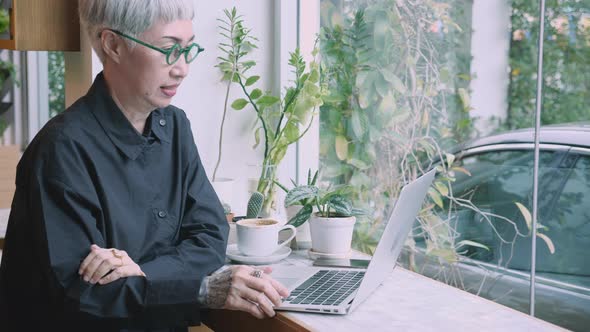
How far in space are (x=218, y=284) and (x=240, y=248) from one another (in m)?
0.44

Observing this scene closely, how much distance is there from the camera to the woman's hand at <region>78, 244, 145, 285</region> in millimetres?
1620

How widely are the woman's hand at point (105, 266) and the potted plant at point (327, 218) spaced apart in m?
0.67

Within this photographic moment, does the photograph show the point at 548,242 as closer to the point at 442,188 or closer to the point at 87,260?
the point at 442,188

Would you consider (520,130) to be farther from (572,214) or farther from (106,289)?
(106,289)

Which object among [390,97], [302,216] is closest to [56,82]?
[390,97]

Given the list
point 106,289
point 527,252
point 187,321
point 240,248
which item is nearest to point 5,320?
point 106,289

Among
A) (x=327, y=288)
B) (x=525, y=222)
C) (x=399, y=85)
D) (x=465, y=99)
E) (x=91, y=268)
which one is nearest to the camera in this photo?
(x=91, y=268)

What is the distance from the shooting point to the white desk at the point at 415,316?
1609mm

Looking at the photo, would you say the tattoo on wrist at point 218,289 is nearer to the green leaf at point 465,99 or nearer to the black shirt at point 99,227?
the black shirt at point 99,227

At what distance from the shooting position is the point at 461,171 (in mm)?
2416

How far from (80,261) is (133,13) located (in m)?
0.59

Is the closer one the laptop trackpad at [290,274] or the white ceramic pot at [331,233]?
the laptop trackpad at [290,274]

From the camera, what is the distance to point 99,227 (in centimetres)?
174

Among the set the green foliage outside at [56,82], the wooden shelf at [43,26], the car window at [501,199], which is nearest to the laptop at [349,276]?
the car window at [501,199]
